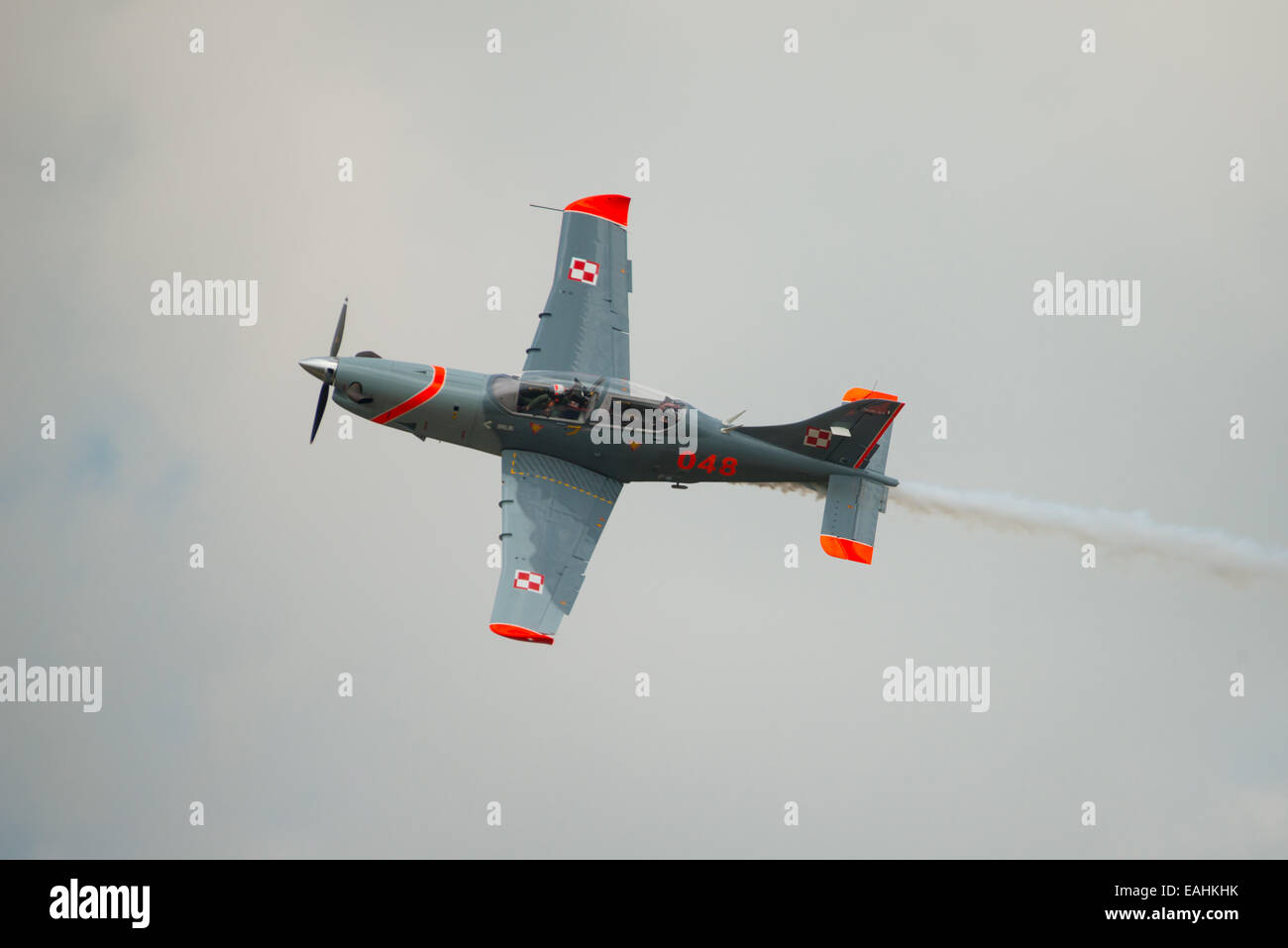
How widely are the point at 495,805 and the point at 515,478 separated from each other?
754cm

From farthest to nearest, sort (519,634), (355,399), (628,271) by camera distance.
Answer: (628,271) < (355,399) < (519,634)

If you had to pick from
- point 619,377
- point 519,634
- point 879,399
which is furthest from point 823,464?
point 519,634

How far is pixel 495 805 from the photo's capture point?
46125 mm

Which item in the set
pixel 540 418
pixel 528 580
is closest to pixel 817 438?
pixel 540 418

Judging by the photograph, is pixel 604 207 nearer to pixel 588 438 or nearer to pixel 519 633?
pixel 588 438

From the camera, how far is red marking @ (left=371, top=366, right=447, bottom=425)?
44.8 meters

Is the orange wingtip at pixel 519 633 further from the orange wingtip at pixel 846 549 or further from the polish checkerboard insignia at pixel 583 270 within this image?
the polish checkerboard insignia at pixel 583 270

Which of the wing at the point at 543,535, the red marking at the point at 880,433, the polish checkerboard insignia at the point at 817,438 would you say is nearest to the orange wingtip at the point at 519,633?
the wing at the point at 543,535

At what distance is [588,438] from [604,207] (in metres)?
6.63

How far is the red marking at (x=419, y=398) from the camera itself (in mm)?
44812

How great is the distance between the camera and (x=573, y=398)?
44781mm

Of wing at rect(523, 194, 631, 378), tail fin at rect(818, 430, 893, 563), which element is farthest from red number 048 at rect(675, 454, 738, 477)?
wing at rect(523, 194, 631, 378)

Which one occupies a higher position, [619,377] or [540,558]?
[619,377]

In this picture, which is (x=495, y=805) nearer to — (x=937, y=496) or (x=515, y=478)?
(x=515, y=478)
